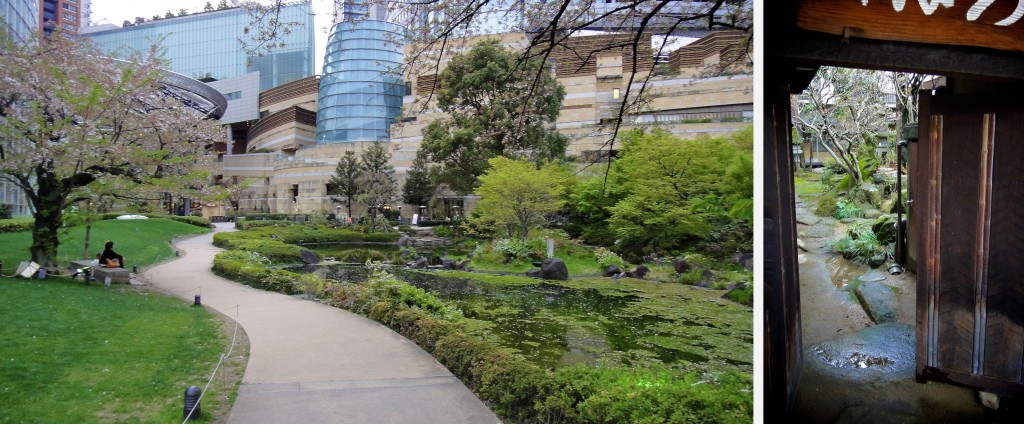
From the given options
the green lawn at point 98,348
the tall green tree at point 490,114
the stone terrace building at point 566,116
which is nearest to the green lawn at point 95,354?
the green lawn at point 98,348

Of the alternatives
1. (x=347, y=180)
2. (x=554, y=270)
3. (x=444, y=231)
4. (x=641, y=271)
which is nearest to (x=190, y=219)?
→ (x=347, y=180)

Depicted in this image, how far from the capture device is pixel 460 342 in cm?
288

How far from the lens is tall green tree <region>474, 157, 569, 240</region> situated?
2.99m

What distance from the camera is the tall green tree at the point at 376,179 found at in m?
3.26

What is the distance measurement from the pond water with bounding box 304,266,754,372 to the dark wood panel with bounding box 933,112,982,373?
2.77 feet

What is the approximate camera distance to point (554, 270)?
303cm

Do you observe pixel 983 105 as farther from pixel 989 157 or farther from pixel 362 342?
pixel 362 342

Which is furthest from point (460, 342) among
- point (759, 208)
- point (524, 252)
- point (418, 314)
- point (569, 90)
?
point (759, 208)

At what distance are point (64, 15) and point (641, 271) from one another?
3149 millimetres

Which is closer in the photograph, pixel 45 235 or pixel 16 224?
pixel 16 224

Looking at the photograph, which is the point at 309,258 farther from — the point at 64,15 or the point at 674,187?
the point at 674,187

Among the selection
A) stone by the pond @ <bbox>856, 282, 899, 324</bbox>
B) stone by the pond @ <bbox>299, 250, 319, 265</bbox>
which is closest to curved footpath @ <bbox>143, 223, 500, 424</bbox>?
stone by the pond @ <bbox>299, 250, 319, 265</bbox>

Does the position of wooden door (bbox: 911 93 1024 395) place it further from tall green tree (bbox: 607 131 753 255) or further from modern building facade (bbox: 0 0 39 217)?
modern building facade (bbox: 0 0 39 217)

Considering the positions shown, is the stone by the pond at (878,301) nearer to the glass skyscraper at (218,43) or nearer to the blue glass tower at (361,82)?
the blue glass tower at (361,82)
